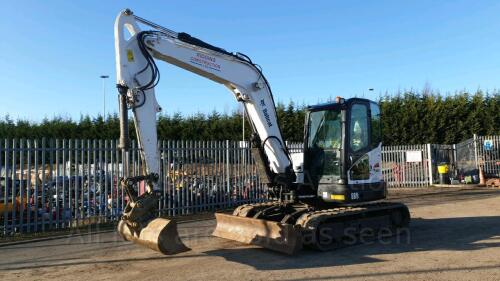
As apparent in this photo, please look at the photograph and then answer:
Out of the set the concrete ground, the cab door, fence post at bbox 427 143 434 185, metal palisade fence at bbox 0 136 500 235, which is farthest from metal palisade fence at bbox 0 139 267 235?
fence post at bbox 427 143 434 185

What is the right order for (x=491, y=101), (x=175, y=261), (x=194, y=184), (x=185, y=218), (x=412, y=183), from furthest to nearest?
1. (x=491, y=101)
2. (x=412, y=183)
3. (x=194, y=184)
4. (x=185, y=218)
5. (x=175, y=261)

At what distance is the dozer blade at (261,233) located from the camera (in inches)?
285

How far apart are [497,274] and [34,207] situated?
362 inches

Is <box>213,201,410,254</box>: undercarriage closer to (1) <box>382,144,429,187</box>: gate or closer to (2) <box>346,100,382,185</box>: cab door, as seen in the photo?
(2) <box>346,100,382,185</box>: cab door

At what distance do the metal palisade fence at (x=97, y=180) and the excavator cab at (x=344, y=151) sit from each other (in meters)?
2.72

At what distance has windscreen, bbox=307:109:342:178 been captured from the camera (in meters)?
8.52

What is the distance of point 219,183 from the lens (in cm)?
1374

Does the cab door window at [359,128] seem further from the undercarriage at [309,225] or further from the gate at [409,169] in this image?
the gate at [409,169]

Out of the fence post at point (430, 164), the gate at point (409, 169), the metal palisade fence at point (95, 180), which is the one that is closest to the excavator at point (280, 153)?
the metal palisade fence at point (95, 180)

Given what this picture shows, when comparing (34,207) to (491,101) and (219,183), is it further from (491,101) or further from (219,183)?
(491,101)

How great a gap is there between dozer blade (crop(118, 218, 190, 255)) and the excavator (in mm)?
292

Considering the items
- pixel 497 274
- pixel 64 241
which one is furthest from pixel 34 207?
pixel 497 274

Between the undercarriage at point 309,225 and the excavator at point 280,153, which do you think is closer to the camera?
the excavator at point 280,153

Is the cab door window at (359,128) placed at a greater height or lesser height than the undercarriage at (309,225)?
greater
